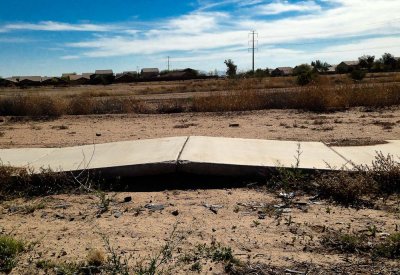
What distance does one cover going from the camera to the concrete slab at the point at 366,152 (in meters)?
5.68

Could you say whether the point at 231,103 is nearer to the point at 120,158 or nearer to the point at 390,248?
the point at 120,158

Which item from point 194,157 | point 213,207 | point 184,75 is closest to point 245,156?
point 194,157

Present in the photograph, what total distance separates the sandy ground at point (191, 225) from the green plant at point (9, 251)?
80mm

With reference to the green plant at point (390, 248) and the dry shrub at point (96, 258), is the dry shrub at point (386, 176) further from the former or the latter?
the dry shrub at point (96, 258)

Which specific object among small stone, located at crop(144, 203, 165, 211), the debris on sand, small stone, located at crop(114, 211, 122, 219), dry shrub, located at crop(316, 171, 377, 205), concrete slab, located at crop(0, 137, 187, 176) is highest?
concrete slab, located at crop(0, 137, 187, 176)

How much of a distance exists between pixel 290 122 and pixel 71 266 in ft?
26.6

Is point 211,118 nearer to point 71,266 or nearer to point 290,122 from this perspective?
point 290,122

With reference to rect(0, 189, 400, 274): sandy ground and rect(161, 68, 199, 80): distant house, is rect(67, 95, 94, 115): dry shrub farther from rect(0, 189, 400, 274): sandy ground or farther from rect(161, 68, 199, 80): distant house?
rect(161, 68, 199, 80): distant house

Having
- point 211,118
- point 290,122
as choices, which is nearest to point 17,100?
point 211,118

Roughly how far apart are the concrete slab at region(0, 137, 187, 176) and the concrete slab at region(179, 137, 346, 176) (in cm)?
22

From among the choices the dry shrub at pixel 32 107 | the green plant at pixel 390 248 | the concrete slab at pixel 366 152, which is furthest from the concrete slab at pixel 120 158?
the dry shrub at pixel 32 107

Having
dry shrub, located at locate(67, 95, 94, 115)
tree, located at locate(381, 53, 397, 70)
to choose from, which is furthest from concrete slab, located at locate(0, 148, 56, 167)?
tree, located at locate(381, 53, 397, 70)

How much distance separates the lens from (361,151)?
6.32 metres

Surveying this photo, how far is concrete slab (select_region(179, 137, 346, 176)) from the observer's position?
5250 millimetres
